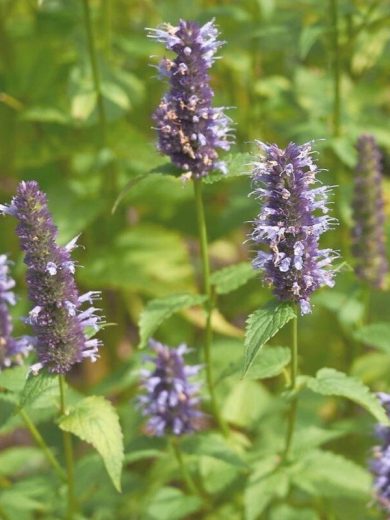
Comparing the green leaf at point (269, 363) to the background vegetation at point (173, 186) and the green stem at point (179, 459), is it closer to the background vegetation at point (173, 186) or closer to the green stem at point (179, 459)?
the green stem at point (179, 459)

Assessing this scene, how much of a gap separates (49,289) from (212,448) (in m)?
1.12

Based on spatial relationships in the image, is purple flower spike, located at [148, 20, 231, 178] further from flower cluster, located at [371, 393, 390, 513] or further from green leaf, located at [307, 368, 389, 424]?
flower cluster, located at [371, 393, 390, 513]

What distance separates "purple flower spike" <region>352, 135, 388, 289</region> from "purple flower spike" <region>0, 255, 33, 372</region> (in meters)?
1.54

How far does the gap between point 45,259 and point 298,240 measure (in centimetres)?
74

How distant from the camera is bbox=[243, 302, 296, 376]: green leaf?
8.20 ft

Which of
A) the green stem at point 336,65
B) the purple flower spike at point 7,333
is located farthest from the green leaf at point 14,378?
the green stem at point 336,65

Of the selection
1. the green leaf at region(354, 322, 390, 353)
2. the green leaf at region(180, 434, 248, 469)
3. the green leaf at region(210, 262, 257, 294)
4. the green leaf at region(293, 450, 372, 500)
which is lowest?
the green leaf at region(293, 450, 372, 500)

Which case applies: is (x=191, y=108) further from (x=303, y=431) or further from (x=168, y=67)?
(x=303, y=431)

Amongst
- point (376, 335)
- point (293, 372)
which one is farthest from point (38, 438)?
point (376, 335)

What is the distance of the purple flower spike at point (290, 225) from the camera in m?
2.53

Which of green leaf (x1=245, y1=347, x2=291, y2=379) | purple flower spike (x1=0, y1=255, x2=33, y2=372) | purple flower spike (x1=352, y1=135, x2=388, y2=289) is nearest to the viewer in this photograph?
green leaf (x1=245, y1=347, x2=291, y2=379)

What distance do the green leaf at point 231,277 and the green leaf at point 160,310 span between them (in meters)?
0.08

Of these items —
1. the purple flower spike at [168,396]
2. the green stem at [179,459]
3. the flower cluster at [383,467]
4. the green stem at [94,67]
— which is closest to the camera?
the flower cluster at [383,467]

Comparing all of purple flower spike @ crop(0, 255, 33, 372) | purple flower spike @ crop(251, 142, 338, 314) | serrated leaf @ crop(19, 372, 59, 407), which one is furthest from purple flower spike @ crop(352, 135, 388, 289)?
serrated leaf @ crop(19, 372, 59, 407)
